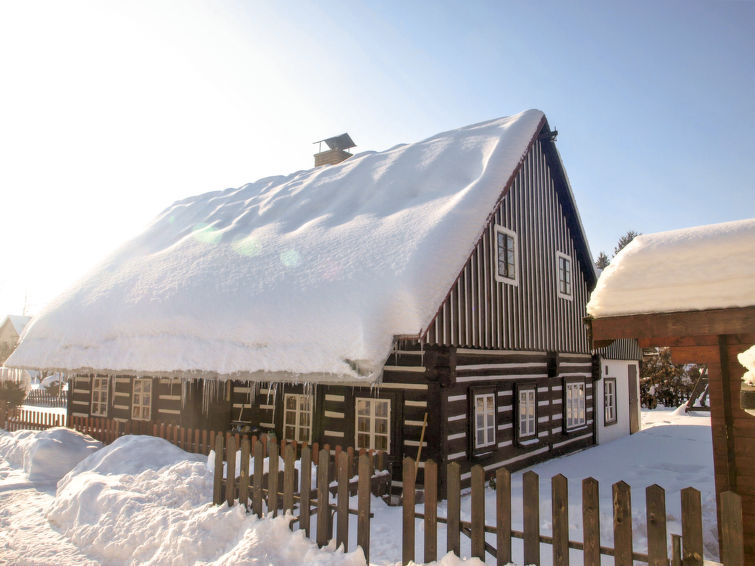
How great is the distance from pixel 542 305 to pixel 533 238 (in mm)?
1747

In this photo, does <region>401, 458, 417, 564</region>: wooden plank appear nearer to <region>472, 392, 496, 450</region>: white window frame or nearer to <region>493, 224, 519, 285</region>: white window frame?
<region>472, 392, 496, 450</region>: white window frame

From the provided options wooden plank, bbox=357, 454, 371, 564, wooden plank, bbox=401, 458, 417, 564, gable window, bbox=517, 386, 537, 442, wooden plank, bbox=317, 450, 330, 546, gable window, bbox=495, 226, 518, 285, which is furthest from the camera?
gable window, bbox=517, 386, 537, 442

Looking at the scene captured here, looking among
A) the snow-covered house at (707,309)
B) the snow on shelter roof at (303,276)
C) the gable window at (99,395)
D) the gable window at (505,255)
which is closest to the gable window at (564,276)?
the gable window at (505,255)

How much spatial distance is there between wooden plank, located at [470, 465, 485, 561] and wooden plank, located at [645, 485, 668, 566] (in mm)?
1390

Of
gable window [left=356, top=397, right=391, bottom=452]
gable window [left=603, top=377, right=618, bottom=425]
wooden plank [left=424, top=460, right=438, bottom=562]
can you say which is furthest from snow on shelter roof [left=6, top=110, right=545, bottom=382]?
gable window [left=603, top=377, right=618, bottom=425]

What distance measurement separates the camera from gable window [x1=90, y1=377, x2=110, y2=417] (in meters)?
15.8

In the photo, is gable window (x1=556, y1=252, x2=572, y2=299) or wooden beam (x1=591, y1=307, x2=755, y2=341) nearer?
wooden beam (x1=591, y1=307, x2=755, y2=341)

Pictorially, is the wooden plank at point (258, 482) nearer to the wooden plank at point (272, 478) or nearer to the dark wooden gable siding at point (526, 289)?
the wooden plank at point (272, 478)

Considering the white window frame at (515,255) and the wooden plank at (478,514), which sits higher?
the white window frame at (515,255)

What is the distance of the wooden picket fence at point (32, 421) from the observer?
14.5 m

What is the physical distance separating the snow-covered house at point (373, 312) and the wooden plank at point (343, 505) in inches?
75.1

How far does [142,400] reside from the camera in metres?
14.7

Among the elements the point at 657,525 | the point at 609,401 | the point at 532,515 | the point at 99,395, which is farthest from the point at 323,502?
the point at 609,401

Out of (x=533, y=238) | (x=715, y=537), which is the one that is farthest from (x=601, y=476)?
(x=533, y=238)
